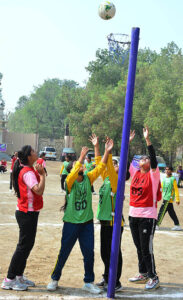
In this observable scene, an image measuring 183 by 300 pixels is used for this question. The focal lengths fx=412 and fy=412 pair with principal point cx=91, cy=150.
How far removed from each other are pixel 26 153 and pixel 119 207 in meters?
1.49

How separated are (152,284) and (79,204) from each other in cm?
157

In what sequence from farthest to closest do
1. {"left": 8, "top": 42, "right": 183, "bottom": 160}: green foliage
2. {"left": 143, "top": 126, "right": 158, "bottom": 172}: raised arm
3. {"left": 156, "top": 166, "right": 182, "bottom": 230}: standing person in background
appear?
1. {"left": 8, "top": 42, "right": 183, "bottom": 160}: green foliage
2. {"left": 156, "top": 166, "right": 182, "bottom": 230}: standing person in background
3. {"left": 143, "top": 126, "right": 158, "bottom": 172}: raised arm

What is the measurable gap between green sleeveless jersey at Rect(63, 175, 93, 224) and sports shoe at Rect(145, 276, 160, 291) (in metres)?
1.28

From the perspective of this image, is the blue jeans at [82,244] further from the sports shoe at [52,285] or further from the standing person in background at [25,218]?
the standing person in background at [25,218]

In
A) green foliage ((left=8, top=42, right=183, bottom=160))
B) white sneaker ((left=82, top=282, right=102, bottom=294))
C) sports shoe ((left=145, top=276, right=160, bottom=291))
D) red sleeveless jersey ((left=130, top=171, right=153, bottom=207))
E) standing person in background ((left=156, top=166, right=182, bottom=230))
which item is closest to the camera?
white sneaker ((left=82, top=282, right=102, bottom=294))

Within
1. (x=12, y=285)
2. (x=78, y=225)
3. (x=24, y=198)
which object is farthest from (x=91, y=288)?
(x=24, y=198)

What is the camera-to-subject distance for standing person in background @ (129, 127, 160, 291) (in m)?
5.95

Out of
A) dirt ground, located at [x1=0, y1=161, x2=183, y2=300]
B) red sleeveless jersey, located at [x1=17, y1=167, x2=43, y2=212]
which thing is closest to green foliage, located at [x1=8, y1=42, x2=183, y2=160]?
dirt ground, located at [x1=0, y1=161, x2=183, y2=300]

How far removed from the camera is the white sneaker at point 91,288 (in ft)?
18.0

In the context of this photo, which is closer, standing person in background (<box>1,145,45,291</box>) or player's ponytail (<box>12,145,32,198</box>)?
standing person in background (<box>1,145,45,291</box>)

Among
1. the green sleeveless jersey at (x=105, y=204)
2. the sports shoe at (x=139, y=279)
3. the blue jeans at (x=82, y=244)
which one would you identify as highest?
the green sleeveless jersey at (x=105, y=204)

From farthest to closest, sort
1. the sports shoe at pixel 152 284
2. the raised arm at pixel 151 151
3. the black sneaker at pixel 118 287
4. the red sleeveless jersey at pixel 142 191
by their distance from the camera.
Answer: the red sleeveless jersey at pixel 142 191, the raised arm at pixel 151 151, the sports shoe at pixel 152 284, the black sneaker at pixel 118 287

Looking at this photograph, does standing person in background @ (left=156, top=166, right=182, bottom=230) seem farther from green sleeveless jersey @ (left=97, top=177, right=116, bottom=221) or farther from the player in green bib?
the player in green bib

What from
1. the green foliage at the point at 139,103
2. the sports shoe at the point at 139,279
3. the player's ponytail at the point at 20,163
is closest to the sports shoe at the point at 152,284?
the sports shoe at the point at 139,279
